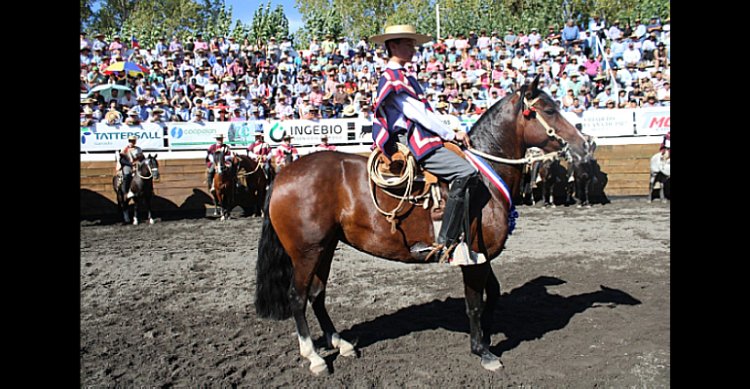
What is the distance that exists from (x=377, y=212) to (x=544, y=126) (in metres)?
1.67

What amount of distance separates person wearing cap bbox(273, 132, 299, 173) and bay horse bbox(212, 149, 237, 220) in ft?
3.80

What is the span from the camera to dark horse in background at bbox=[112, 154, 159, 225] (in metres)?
13.7

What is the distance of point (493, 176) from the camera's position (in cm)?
477

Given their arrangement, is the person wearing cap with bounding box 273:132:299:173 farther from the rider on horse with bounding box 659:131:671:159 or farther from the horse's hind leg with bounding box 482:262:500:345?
the horse's hind leg with bounding box 482:262:500:345

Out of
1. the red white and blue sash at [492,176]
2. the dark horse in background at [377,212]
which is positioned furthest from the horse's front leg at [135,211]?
the red white and blue sash at [492,176]

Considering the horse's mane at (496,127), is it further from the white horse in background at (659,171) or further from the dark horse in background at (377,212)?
the white horse in background at (659,171)

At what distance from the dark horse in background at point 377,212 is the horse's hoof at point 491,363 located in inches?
0.5

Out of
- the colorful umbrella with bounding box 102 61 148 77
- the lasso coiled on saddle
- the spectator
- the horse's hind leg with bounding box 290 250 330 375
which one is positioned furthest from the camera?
the colorful umbrella with bounding box 102 61 148 77

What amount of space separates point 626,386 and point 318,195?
2.87 meters

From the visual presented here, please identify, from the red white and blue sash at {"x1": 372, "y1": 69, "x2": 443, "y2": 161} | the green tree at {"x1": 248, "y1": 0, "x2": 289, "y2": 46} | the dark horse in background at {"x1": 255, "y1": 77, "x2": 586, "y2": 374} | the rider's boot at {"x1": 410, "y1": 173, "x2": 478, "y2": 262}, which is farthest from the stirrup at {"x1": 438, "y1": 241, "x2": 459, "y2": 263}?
the green tree at {"x1": 248, "y1": 0, "x2": 289, "y2": 46}

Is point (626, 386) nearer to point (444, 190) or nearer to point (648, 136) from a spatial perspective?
point (444, 190)

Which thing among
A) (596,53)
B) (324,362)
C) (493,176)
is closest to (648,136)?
(596,53)

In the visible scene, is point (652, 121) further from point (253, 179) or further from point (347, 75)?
point (253, 179)

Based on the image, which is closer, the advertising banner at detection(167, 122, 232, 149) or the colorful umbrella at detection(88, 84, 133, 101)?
the advertising banner at detection(167, 122, 232, 149)
